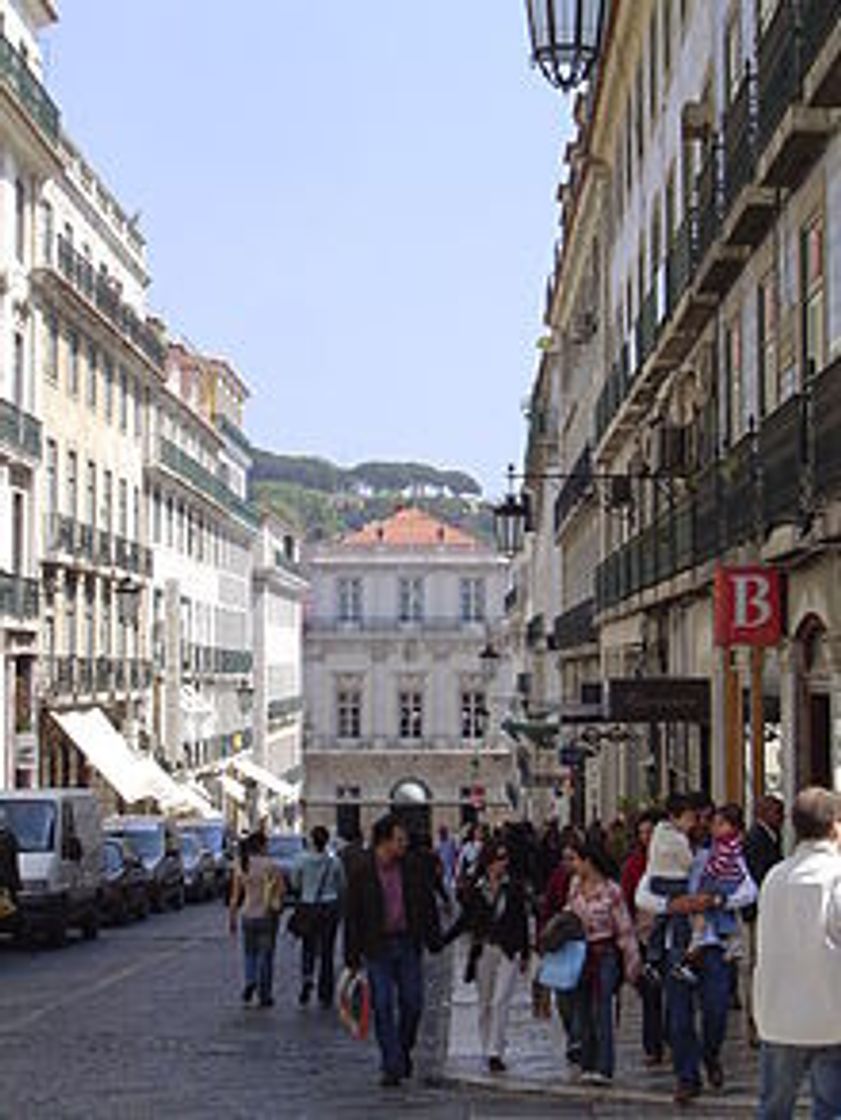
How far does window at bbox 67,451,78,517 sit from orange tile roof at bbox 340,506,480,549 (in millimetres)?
53795

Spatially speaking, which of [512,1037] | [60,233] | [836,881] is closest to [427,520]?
[60,233]

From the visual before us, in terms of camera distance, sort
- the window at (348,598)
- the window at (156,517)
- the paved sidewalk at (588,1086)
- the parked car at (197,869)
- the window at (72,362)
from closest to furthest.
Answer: the paved sidewalk at (588,1086) < the parked car at (197,869) < the window at (72,362) < the window at (156,517) < the window at (348,598)

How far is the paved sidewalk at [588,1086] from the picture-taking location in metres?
→ 13.4

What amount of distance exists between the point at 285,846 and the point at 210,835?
757 centimetres

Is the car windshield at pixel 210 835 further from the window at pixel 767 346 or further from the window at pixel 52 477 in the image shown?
the window at pixel 767 346

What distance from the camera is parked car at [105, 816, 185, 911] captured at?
131 feet

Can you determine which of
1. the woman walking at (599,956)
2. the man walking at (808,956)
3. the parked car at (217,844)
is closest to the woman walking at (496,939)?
the woman walking at (599,956)

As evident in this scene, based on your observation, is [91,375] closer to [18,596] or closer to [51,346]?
[51,346]

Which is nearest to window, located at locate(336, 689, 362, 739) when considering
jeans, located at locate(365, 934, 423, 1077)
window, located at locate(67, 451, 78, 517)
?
window, located at locate(67, 451, 78, 517)

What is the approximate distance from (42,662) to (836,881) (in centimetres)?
4179

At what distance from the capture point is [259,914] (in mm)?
20094

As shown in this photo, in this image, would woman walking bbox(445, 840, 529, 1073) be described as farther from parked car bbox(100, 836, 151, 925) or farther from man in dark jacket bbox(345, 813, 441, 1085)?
parked car bbox(100, 836, 151, 925)

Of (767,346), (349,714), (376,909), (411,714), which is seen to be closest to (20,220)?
(767,346)

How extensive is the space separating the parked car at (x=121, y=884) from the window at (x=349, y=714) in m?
66.6
